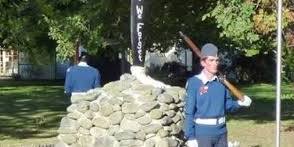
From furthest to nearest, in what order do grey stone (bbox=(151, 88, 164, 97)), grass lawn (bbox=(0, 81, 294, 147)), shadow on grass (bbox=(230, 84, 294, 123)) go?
shadow on grass (bbox=(230, 84, 294, 123)) < grass lawn (bbox=(0, 81, 294, 147)) < grey stone (bbox=(151, 88, 164, 97))

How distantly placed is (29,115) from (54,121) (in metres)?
2.57

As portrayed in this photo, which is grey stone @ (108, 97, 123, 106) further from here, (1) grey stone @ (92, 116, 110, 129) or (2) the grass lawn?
(2) the grass lawn

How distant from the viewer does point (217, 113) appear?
26.4 feet

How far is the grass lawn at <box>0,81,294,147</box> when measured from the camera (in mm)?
16422

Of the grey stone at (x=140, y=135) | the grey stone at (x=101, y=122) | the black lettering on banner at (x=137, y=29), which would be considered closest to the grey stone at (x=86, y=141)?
the grey stone at (x=101, y=122)

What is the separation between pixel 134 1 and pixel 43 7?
2.27 meters

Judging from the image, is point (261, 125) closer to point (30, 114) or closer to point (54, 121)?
point (54, 121)

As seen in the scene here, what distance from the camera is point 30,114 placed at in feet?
76.5

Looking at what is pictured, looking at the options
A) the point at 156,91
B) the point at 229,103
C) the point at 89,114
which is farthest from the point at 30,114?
the point at 229,103

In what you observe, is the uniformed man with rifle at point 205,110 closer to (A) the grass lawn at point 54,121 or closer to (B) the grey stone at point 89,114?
(B) the grey stone at point 89,114

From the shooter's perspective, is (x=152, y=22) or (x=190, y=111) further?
(x=152, y=22)

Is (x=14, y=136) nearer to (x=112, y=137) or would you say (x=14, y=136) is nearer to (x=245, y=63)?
(x=112, y=137)

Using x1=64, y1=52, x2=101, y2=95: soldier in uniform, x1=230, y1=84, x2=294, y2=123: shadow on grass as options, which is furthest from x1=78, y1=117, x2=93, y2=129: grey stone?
x1=230, y1=84, x2=294, y2=123: shadow on grass

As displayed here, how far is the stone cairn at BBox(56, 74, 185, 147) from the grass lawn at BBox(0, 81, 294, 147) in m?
2.18
